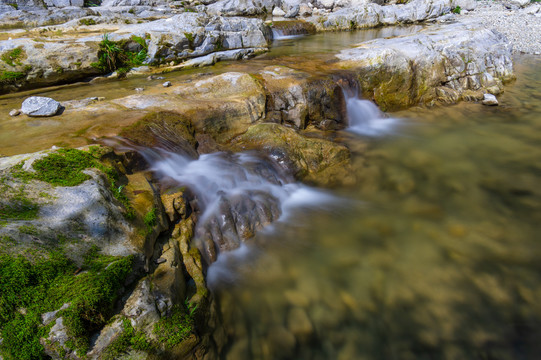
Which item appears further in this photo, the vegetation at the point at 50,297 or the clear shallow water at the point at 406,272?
the clear shallow water at the point at 406,272

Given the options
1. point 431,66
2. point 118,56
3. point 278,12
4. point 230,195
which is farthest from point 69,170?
point 278,12

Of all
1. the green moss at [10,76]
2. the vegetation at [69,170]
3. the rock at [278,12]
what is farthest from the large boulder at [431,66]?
the rock at [278,12]

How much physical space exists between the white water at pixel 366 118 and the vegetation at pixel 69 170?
6.61m

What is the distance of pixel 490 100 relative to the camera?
9.65 metres

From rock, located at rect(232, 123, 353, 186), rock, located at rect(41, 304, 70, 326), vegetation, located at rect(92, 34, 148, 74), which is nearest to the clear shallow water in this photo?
rock, located at rect(232, 123, 353, 186)

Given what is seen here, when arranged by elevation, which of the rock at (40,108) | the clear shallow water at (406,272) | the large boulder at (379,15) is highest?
the large boulder at (379,15)

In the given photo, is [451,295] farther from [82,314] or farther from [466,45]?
[466,45]

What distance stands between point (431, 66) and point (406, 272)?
8.88 meters

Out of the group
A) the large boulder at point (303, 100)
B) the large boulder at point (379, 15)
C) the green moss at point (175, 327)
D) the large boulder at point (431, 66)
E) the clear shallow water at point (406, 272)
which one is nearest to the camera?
the green moss at point (175, 327)

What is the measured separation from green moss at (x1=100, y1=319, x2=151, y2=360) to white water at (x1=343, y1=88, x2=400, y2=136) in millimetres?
7290

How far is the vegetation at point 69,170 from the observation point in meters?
2.96

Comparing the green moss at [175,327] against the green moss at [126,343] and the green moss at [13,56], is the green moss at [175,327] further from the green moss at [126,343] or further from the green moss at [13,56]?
the green moss at [13,56]

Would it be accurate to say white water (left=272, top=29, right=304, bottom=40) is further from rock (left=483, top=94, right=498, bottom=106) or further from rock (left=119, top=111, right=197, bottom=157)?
rock (left=119, top=111, right=197, bottom=157)

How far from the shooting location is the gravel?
1705cm
